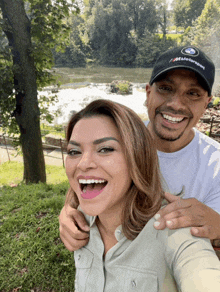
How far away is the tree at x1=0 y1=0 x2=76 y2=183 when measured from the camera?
489cm

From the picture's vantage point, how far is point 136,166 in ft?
3.92

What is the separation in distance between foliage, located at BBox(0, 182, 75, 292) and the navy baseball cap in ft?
7.89

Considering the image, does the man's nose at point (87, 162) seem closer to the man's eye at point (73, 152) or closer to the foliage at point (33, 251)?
the man's eye at point (73, 152)

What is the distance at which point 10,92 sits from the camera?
540cm

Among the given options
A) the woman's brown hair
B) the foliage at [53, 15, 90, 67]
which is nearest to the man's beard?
the woman's brown hair

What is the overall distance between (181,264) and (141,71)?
135 ft

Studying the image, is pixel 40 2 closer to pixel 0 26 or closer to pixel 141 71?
pixel 0 26

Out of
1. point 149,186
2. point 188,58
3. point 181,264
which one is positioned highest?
point 188,58

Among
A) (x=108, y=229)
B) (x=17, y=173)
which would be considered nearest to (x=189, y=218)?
(x=108, y=229)

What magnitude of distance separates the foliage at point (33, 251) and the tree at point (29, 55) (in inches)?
87.0

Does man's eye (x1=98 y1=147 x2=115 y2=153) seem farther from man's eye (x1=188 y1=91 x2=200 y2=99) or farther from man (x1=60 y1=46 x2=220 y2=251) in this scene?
man's eye (x1=188 y1=91 x2=200 y2=99)

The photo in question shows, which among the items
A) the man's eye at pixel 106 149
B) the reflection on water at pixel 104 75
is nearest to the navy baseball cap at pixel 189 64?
A: the man's eye at pixel 106 149

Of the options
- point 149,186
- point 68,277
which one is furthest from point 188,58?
point 68,277

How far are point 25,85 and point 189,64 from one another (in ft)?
14.8
